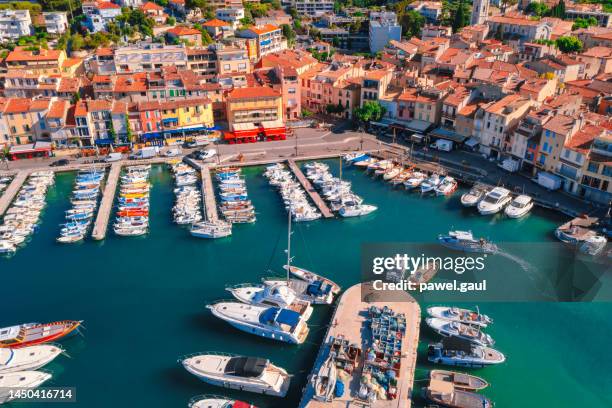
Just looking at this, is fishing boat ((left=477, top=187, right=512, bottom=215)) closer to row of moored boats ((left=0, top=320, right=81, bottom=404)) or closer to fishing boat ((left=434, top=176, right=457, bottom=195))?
fishing boat ((left=434, top=176, right=457, bottom=195))

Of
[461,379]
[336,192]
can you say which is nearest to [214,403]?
[461,379]

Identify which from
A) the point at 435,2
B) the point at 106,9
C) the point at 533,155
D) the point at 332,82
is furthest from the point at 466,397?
the point at 435,2

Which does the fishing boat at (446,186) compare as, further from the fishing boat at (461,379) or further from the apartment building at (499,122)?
the fishing boat at (461,379)

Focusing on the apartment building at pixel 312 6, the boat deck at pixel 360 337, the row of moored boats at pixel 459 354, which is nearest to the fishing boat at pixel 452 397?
the row of moored boats at pixel 459 354

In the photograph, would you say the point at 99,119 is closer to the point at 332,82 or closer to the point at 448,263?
the point at 332,82

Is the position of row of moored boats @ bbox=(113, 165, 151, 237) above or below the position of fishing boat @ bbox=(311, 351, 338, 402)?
above

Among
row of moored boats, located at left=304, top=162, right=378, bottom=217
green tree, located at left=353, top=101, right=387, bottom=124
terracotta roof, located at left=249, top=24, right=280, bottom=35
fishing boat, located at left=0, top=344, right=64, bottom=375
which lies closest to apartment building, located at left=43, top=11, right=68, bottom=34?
terracotta roof, located at left=249, top=24, right=280, bottom=35

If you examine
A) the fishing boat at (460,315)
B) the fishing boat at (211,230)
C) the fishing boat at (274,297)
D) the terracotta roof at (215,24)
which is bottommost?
the fishing boat at (460,315)
